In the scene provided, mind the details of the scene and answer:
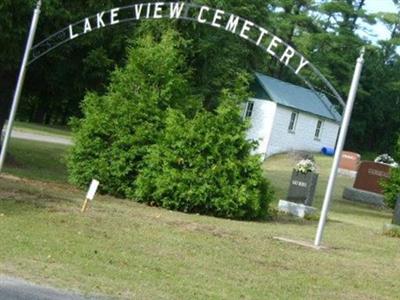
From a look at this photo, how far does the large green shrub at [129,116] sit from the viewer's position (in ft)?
57.4

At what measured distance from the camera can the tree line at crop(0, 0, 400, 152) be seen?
20.7 m

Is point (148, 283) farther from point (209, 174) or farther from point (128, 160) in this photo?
point (128, 160)

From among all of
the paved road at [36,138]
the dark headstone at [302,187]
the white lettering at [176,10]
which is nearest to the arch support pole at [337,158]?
the white lettering at [176,10]

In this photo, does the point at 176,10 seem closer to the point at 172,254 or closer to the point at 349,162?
the point at 172,254

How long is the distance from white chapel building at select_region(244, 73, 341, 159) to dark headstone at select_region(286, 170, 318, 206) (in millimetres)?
28132

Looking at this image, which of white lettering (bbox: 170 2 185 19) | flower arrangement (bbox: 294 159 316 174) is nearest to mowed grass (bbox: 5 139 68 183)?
white lettering (bbox: 170 2 185 19)

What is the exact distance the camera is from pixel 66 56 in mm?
22125

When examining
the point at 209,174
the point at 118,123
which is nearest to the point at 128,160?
the point at 118,123

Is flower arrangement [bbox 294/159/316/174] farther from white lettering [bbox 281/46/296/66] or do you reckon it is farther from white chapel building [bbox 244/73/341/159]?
white chapel building [bbox 244/73/341/159]

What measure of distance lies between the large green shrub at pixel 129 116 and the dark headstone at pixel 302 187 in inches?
172

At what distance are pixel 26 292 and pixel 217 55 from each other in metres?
23.6

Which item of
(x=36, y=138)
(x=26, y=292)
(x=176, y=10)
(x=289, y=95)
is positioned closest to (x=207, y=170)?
(x=176, y=10)

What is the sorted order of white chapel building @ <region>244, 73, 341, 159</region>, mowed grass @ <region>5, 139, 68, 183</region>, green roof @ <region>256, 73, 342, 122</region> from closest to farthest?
1. mowed grass @ <region>5, 139, 68, 183</region>
2. white chapel building @ <region>244, 73, 341, 159</region>
3. green roof @ <region>256, 73, 342, 122</region>

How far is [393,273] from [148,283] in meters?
4.48
